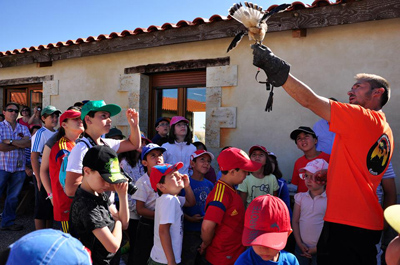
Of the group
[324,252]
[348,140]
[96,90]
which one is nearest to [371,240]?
[324,252]

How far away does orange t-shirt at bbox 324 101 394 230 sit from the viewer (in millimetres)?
1779

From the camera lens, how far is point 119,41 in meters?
5.49

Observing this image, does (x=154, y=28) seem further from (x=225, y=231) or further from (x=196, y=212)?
(x=225, y=231)

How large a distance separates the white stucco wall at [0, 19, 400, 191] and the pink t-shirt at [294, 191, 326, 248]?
4.85ft

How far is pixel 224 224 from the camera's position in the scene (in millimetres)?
2320

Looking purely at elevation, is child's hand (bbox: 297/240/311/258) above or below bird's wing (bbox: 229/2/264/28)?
below

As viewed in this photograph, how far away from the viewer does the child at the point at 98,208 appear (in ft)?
5.76

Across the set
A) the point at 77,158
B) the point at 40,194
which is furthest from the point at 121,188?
the point at 40,194

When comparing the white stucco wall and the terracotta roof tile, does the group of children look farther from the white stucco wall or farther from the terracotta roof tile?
the terracotta roof tile

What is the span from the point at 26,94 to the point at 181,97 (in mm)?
4150

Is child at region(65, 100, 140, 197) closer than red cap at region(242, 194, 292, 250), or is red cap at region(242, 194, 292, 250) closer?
red cap at region(242, 194, 292, 250)

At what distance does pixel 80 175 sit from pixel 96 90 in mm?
4207

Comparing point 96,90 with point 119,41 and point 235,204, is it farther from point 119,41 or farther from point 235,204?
point 235,204

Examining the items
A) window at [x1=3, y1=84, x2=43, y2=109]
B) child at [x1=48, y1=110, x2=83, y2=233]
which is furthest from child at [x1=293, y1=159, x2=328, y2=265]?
window at [x1=3, y1=84, x2=43, y2=109]
